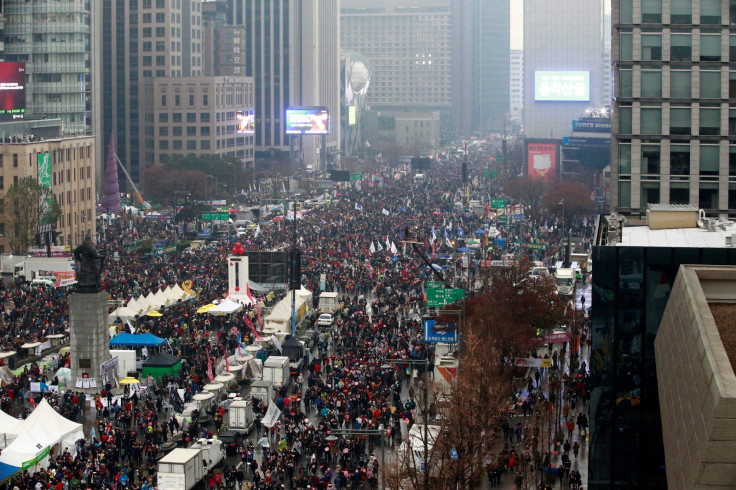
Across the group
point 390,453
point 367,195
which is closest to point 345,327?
point 390,453

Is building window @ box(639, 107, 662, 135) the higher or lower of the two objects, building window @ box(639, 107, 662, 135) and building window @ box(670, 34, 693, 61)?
the lower

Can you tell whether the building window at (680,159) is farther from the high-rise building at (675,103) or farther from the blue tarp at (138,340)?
the blue tarp at (138,340)

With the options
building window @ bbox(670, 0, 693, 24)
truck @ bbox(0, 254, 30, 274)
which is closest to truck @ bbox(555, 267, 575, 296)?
building window @ bbox(670, 0, 693, 24)

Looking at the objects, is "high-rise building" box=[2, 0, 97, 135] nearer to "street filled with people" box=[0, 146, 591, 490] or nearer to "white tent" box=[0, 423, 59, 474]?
"street filled with people" box=[0, 146, 591, 490]

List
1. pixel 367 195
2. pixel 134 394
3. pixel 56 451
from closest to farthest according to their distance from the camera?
pixel 56 451 < pixel 134 394 < pixel 367 195

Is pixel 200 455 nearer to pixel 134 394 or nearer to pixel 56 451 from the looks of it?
pixel 56 451

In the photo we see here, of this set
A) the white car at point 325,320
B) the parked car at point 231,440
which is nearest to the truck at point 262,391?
the parked car at point 231,440
